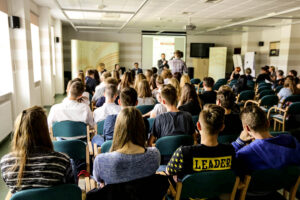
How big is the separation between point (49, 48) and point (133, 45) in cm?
649

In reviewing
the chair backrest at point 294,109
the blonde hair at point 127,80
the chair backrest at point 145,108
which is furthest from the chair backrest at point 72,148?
the chair backrest at point 294,109

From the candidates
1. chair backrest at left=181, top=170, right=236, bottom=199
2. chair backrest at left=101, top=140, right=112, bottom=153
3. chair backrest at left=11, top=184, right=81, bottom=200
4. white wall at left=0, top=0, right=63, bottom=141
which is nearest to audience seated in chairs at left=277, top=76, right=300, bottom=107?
chair backrest at left=181, top=170, right=236, bottom=199

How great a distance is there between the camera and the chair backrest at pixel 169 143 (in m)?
2.33

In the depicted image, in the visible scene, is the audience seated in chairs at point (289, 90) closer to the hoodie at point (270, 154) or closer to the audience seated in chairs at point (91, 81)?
the hoodie at point (270, 154)

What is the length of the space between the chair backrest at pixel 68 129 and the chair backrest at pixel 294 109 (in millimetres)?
3862

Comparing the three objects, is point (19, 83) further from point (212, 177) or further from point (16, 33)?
point (212, 177)

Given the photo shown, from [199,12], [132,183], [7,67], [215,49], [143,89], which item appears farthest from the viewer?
[215,49]

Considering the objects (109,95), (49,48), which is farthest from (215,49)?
(109,95)

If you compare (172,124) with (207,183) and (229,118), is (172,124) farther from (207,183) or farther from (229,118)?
(207,183)

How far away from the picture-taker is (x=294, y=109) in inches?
179

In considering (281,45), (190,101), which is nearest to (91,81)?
(190,101)

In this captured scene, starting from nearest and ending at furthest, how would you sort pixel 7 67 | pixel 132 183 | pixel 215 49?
1. pixel 132 183
2. pixel 7 67
3. pixel 215 49

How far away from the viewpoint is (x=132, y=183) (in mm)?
1600

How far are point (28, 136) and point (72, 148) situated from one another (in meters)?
0.74
